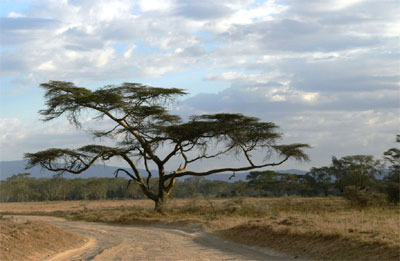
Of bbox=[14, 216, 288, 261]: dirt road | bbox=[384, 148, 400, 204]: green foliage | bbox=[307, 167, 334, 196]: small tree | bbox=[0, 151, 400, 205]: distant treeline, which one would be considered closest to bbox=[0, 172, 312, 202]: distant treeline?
bbox=[0, 151, 400, 205]: distant treeline

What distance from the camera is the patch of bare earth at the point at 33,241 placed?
1166 centimetres

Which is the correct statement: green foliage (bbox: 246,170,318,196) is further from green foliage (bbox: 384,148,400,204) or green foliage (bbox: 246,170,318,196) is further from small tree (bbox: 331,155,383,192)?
green foliage (bbox: 384,148,400,204)

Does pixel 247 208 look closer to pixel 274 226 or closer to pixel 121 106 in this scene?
pixel 121 106

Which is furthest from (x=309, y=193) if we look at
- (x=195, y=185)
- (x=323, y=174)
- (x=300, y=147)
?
(x=300, y=147)

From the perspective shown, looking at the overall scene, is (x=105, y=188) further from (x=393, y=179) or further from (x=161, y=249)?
(x=161, y=249)

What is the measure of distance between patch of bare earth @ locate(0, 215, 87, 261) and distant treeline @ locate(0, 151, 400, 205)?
52.7 ft

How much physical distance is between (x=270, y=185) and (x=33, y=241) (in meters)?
55.5

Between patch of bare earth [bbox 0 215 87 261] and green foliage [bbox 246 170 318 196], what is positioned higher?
green foliage [bbox 246 170 318 196]

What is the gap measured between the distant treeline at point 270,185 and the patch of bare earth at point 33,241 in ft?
52.7

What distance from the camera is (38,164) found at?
1176 inches

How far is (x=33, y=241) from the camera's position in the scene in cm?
1300

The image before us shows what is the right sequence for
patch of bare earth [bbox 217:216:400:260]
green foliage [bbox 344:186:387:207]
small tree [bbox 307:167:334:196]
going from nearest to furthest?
patch of bare earth [bbox 217:216:400:260] < green foliage [bbox 344:186:387:207] < small tree [bbox 307:167:334:196]

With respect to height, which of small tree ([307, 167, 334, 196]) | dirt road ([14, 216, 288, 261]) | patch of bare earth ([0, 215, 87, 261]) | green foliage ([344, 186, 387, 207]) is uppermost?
small tree ([307, 167, 334, 196])

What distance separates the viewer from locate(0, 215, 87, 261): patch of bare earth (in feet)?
38.3
